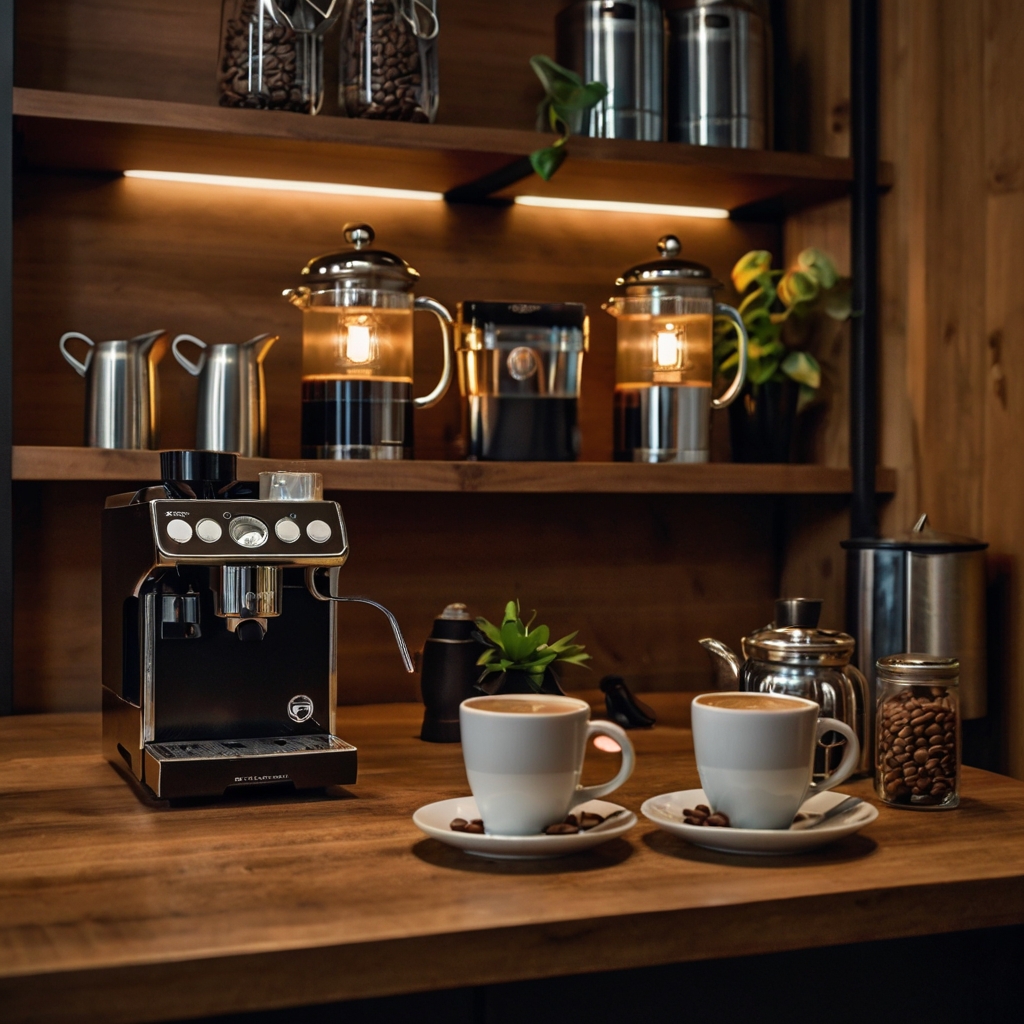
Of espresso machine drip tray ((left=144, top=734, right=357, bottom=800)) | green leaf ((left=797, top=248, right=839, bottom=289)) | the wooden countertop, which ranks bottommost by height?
the wooden countertop

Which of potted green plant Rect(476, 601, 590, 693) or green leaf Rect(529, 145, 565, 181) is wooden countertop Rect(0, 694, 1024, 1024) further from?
green leaf Rect(529, 145, 565, 181)

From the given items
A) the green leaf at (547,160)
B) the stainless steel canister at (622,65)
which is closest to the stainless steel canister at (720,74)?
the stainless steel canister at (622,65)

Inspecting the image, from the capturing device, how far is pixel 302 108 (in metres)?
1.66

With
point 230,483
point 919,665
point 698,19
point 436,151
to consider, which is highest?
point 698,19

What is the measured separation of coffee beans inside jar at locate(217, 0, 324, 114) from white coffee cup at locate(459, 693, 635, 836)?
956 mm

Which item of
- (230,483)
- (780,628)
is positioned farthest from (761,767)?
(230,483)

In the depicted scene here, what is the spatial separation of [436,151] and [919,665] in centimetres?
91

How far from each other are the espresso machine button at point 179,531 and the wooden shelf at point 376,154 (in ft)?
1.96

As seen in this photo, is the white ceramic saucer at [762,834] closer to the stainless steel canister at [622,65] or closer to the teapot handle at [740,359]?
the teapot handle at [740,359]

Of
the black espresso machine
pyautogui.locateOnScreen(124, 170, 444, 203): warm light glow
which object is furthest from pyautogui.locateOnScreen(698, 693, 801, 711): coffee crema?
pyautogui.locateOnScreen(124, 170, 444, 203): warm light glow

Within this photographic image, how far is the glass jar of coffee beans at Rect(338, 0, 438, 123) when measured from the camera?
65.9 inches

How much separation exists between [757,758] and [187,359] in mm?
1109

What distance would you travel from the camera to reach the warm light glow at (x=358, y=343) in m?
1.71

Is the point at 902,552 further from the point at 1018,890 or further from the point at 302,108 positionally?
the point at 302,108
